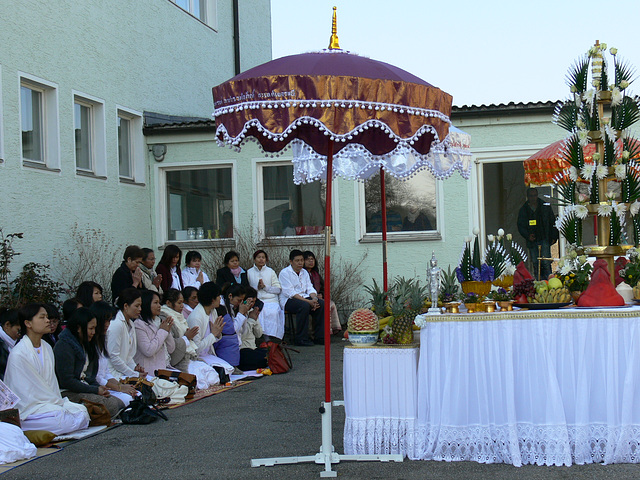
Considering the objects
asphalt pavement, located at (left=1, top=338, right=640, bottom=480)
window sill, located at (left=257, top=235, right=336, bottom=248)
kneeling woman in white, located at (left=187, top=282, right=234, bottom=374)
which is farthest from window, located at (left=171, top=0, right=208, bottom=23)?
asphalt pavement, located at (left=1, top=338, right=640, bottom=480)

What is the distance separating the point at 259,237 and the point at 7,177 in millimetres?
5131

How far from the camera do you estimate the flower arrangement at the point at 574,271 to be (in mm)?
6707

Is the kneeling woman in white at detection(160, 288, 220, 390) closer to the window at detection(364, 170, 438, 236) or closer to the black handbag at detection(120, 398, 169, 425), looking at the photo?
the black handbag at detection(120, 398, 169, 425)

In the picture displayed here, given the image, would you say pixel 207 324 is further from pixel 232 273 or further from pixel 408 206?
pixel 408 206

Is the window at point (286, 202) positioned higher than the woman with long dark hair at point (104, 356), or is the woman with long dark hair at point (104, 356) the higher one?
the window at point (286, 202)

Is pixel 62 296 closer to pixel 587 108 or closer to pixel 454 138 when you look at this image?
pixel 454 138

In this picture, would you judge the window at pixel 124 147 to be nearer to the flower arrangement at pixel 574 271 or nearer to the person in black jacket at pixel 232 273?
the person in black jacket at pixel 232 273

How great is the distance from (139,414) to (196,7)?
13441mm

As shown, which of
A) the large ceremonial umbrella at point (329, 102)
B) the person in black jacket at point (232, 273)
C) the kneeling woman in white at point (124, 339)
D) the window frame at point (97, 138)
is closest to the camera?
the large ceremonial umbrella at point (329, 102)

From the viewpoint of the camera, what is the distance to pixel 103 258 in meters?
13.7

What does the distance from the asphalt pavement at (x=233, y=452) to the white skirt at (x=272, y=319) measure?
3.81 metres

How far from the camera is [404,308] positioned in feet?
21.3

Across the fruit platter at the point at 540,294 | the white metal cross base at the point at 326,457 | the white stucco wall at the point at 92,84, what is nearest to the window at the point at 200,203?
the white stucco wall at the point at 92,84

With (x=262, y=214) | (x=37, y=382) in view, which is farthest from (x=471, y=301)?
(x=262, y=214)
